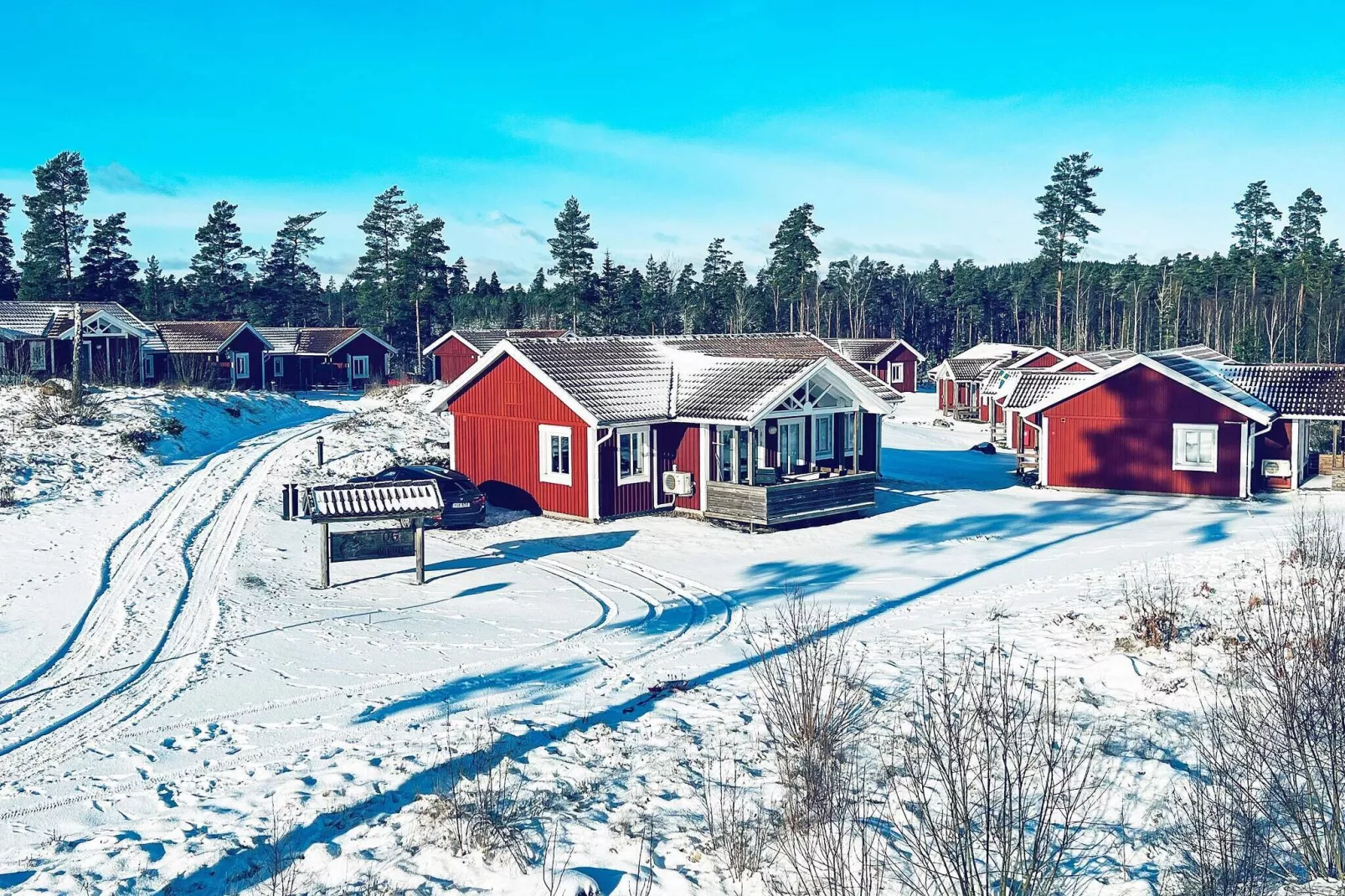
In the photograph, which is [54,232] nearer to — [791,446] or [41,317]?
[41,317]

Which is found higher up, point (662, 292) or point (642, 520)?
point (662, 292)

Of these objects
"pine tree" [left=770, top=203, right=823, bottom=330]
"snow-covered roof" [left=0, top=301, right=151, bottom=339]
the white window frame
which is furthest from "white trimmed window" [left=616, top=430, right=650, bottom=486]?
"pine tree" [left=770, top=203, right=823, bottom=330]

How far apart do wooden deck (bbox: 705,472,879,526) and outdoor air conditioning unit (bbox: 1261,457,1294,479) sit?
1320 centimetres

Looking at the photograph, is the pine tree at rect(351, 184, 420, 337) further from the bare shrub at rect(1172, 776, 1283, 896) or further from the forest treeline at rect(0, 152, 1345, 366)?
the bare shrub at rect(1172, 776, 1283, 896)

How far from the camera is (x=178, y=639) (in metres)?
16.7

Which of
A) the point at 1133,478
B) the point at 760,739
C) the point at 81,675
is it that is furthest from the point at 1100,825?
the point at 1133,478

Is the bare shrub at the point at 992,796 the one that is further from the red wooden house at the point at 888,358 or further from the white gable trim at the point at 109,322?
the red wooden house at the point at 888,358

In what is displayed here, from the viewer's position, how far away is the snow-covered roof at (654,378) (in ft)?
92.0

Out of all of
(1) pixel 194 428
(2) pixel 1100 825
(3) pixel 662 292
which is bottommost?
(2) pixel 1100 825

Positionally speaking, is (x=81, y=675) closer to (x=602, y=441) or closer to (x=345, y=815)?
(x=345, y=815)

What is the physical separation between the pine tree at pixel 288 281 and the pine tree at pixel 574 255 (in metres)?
24.5

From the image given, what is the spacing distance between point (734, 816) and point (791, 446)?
68.2 ft

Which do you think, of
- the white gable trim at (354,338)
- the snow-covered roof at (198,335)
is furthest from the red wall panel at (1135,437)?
the white gable trim at (354,338)

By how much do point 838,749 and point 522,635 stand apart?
23.2ft
